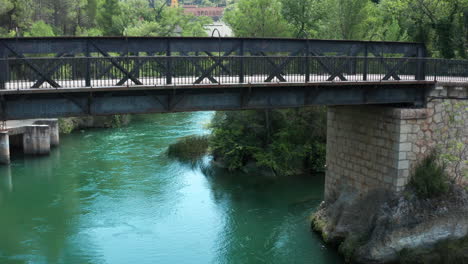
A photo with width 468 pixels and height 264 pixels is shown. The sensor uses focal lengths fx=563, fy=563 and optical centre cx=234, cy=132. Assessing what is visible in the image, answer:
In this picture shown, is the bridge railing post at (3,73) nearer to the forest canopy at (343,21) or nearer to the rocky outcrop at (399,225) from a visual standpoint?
the forest canopy at (343,21)

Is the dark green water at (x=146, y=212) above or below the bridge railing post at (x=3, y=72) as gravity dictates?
below

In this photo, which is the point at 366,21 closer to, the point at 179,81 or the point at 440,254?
the point at 440,254

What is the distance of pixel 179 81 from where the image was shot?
659 inches

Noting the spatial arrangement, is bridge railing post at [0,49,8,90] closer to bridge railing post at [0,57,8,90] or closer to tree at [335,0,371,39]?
bridge railing post at [0,57,8,90]

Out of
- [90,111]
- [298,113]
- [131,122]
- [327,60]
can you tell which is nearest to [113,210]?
[90,111]

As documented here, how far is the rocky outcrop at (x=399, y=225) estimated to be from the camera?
1786 centimetres

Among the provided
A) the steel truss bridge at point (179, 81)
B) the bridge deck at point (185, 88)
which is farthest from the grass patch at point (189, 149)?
the bridge deck at point (185, 88)

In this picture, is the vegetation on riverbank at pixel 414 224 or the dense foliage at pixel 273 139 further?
the dense foliage at pixel 273 139

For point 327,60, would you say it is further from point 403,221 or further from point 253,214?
point 253,214

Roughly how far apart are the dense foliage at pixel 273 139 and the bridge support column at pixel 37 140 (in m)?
10.2

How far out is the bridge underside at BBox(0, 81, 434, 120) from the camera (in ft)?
46.4

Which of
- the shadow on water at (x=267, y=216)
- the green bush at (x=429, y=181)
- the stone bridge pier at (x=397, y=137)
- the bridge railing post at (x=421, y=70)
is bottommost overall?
the shadow on water at (x=267, y=216)

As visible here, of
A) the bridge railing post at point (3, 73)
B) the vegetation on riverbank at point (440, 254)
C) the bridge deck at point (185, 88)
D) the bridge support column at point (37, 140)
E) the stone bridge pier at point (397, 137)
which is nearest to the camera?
the bridge railing post at point (3, 73)

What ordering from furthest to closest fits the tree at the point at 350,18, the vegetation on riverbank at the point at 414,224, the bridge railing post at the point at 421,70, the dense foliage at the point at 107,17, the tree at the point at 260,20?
the dense foliage at the point at 107,17
the tree at the point at 260,20
the tree at the point at 350,18
the bridge railing post at the point at 421,70
the vegetation on riverbank at the point at 414,224
